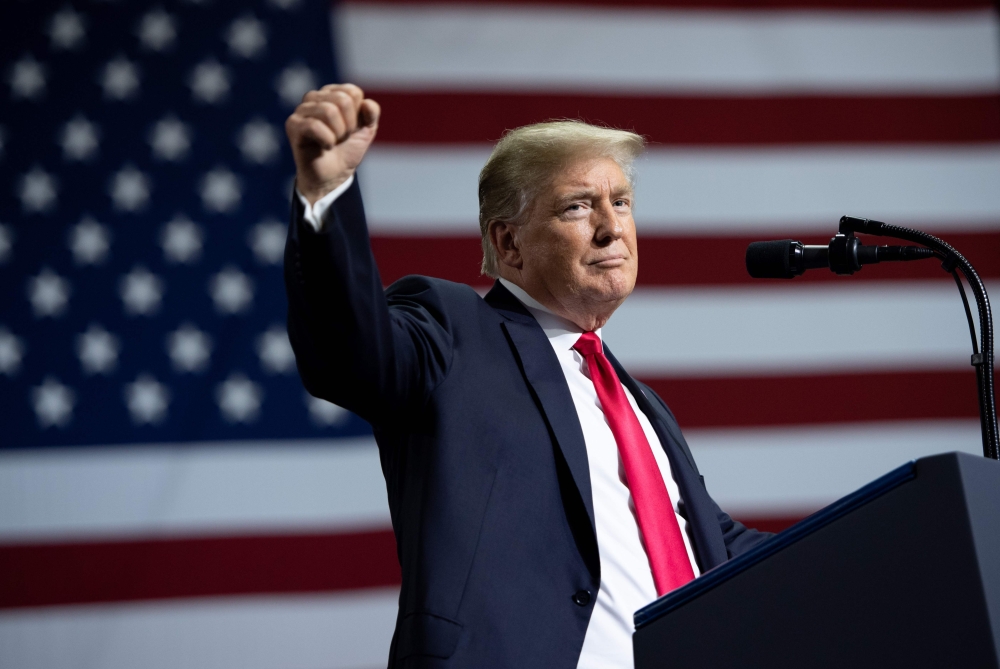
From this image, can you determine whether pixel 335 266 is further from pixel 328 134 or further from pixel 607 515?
pixel 607 515

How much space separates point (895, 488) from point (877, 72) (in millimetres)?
2712

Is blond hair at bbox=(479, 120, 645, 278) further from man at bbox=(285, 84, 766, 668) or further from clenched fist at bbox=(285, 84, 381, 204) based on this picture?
clenched fist at bbox=(285, 84, 381, 204)

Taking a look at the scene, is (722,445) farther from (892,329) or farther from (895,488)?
(895,488)

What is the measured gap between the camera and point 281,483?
2.61 m

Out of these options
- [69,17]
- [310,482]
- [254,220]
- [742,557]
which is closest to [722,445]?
[310,482]

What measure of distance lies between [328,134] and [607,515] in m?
0.65

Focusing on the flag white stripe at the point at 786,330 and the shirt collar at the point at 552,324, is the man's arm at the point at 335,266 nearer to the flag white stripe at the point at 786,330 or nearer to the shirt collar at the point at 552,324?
the shirt collar at the point at 552,324

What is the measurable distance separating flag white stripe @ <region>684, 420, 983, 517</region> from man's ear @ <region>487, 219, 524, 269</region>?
143cm

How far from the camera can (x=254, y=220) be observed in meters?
2.78

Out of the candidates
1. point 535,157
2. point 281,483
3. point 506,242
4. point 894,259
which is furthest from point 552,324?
point 281,483

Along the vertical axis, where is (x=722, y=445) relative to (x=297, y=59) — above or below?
below

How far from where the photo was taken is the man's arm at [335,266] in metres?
0.94

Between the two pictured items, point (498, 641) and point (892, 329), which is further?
point (892, 329)

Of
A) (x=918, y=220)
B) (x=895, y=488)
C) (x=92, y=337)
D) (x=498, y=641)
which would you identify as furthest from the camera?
(x=918, y=220)
